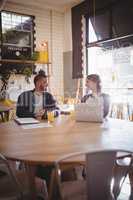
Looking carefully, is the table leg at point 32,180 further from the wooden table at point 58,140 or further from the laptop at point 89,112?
the laptop at point 89,112

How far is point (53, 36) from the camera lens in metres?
5.70

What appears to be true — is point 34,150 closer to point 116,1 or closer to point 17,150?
point 17,150

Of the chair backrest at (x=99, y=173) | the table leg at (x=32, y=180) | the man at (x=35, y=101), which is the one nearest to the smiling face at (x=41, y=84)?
the man at (x=35, y=101)

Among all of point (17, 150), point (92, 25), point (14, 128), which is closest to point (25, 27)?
point (92, 25)

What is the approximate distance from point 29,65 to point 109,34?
71.5 inches

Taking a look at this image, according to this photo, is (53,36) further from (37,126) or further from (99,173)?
(99,173)

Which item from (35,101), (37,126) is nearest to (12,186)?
(37,126)

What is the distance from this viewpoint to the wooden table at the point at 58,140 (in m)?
1.57

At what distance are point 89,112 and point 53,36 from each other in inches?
138

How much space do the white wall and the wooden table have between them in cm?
315

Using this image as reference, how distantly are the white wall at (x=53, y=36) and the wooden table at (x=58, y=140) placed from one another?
3.15 meters

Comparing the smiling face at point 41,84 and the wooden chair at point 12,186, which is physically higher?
the smiling face at point 41,84

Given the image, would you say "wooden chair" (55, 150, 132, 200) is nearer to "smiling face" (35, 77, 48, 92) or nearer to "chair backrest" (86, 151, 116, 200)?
"chair backrest" (86, 151, 116, 200)

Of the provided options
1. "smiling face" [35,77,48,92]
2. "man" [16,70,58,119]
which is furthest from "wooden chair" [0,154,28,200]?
"smiling face" [35,77,48,92]
